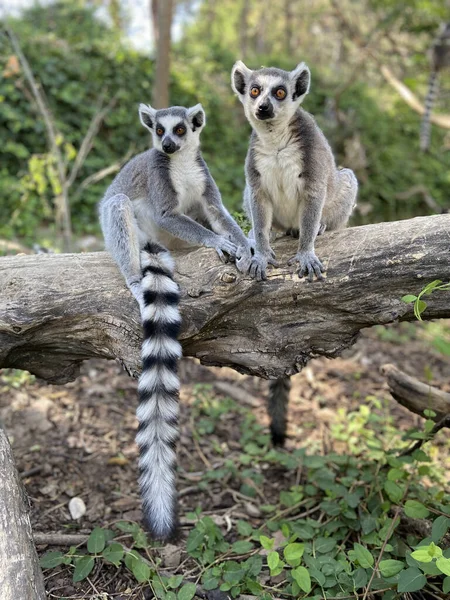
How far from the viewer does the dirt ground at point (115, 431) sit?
384 cm

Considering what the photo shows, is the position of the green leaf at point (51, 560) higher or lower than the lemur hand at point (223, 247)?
lower

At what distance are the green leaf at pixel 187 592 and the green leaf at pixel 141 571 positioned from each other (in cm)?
23

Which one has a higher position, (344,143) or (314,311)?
(314,311)

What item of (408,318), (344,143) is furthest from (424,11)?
(408,318)

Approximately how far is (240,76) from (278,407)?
8.45 ft

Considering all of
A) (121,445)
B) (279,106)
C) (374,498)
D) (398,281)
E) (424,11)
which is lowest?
(121,445)

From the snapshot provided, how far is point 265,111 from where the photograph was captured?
133 inches

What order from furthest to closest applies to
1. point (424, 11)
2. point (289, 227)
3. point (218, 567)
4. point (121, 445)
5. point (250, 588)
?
point (424, 11) → point (121, 445) → point (289, 227) → point (218, 567) → point (250, 588)

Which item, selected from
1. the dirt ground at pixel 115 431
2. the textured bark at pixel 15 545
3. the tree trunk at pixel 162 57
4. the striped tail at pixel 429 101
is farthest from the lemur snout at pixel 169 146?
the striped tail at pixel 429 101

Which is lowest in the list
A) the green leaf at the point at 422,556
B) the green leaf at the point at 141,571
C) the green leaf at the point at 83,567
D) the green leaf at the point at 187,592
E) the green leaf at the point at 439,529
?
the green leaf at the point at 141,571

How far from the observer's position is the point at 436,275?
9.46 feet

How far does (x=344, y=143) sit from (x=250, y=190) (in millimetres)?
10889

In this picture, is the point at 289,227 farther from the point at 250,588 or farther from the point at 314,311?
the point at 250,588

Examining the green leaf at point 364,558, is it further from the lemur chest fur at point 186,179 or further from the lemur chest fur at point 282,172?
the lemur chest fur at point 186,179
